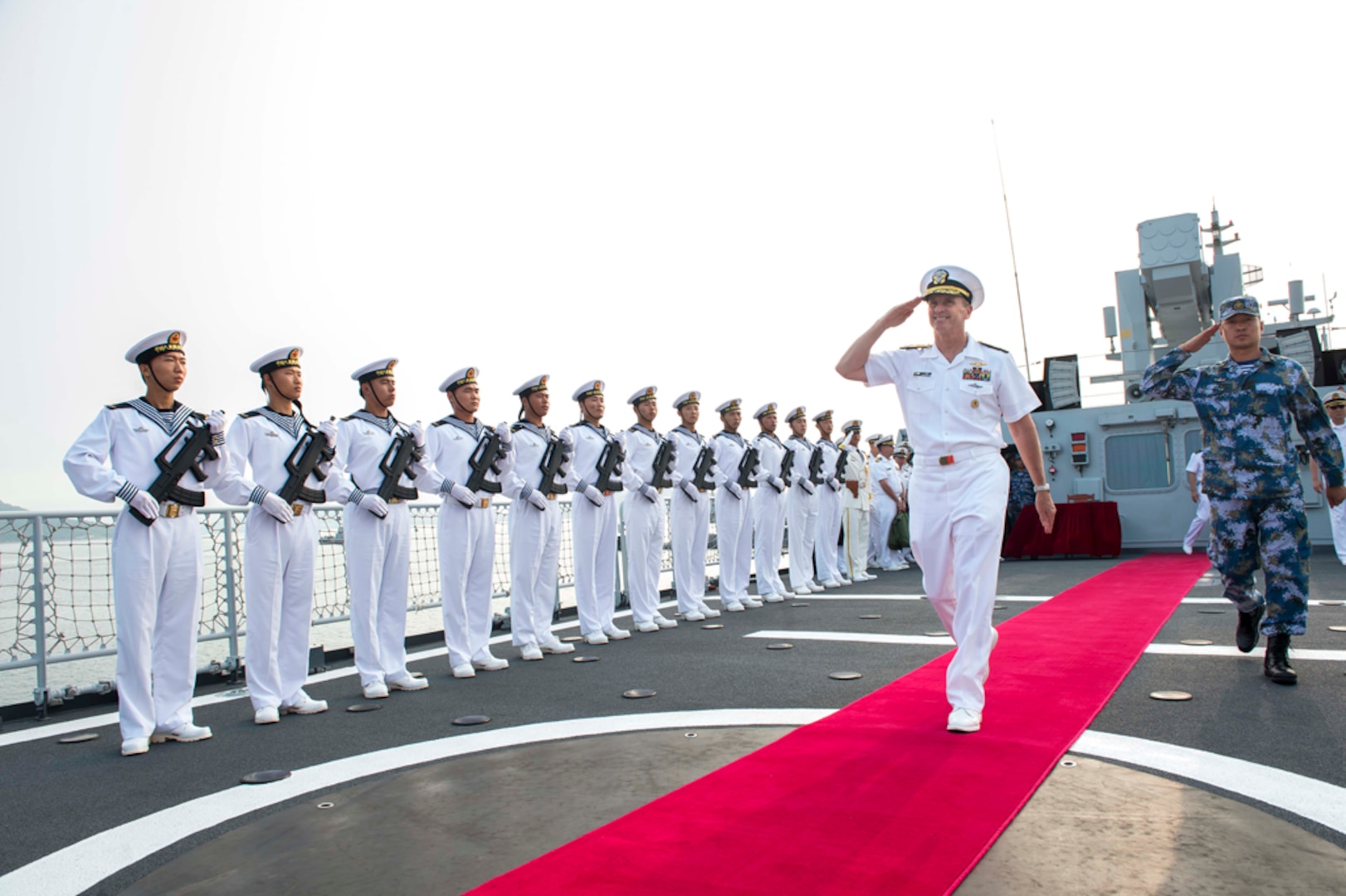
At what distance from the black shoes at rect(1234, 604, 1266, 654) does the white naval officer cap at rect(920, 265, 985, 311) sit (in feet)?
8.59

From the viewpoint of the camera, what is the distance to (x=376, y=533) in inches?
229

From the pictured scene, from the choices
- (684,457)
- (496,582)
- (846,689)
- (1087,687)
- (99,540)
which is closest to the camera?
(1087,687)

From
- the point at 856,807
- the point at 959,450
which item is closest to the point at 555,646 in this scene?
the point at 959,450

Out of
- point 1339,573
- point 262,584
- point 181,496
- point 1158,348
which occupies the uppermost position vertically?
point 1158,348

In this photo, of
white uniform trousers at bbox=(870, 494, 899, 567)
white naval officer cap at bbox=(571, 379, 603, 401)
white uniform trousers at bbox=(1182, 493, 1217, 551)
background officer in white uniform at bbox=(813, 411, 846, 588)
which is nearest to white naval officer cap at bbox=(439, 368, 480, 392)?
white naval officer cap at bbox=(571, 379, 603, 401)

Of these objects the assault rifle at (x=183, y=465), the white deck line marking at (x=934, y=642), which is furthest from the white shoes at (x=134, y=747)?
the white deck line marking at (x=934, y=642)

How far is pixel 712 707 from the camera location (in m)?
4.46

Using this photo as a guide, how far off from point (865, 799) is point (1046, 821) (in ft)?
1.80

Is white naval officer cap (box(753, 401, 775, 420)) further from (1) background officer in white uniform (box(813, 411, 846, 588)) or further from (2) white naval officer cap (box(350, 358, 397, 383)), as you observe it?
(2) white naval officer cap (box(350, 358, 397, 383))

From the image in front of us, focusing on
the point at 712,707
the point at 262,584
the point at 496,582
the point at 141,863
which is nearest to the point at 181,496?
the point at 262,584

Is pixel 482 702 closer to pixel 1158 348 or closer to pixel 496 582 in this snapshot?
pixel 496 582

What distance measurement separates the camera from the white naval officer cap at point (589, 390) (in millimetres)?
7871

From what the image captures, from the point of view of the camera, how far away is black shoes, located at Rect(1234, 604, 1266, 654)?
501 cm

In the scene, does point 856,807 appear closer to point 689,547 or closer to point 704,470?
point 689,547
